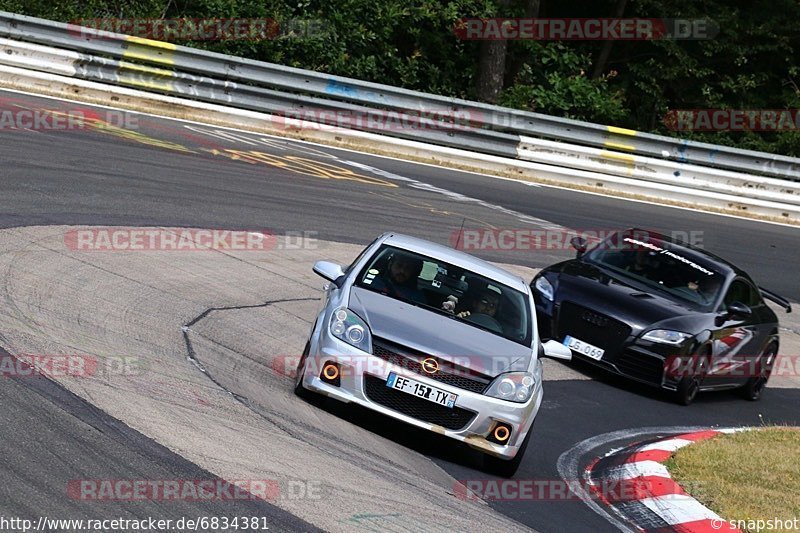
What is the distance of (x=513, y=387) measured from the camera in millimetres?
8594

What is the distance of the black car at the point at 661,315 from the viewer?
1254cm

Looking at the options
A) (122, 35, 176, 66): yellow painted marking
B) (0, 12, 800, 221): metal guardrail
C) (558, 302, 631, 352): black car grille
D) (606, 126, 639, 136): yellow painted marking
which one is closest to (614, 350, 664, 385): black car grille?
(558, 302, 631, 352): black car grille

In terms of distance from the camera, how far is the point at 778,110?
98.1 ft

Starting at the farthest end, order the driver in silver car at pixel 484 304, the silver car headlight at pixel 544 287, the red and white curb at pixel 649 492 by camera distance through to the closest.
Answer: the silver car headlight at pixel 544 287
the driver in silver car at pixel 484 304
the red and white curb at pixel 649 492

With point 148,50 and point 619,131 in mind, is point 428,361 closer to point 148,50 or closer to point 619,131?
point 148,50

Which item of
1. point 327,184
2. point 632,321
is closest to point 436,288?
point 632,321

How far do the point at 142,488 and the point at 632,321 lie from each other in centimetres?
755

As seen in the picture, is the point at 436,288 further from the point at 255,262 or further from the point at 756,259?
the point at 756,259

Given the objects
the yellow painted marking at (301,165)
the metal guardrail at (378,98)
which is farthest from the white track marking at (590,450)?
the metal guardrail at (378,98)

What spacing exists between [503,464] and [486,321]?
4.12 feet

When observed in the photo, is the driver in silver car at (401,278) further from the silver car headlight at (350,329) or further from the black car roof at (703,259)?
the black car roof at (703,259)

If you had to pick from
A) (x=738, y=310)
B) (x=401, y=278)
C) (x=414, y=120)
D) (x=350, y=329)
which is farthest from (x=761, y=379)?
(x=414, y=120)

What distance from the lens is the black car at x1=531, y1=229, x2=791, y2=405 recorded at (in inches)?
494

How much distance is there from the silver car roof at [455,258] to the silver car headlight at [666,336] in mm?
2902
